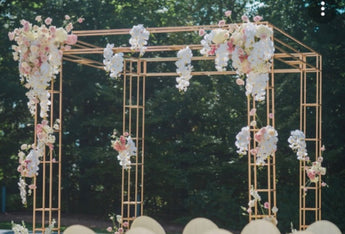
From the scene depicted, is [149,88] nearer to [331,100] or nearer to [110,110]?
[110,110]

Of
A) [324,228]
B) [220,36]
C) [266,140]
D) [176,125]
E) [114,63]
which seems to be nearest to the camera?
[324,228]

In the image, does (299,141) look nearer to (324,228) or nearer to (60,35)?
(324,228)

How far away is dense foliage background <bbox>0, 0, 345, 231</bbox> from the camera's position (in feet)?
50.7

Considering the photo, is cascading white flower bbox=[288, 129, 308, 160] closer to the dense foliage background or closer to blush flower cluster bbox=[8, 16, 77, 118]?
blush flower cluster bbox=[8, 16, 77, 118]

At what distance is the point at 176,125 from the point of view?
16859 mm

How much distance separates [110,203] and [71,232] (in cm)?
1197

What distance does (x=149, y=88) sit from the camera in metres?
17.2

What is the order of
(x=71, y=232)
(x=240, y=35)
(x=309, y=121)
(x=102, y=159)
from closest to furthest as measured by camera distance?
(x=71, y=232), (x=240, y=35), (x=309, y=121), (x=102, y=159)

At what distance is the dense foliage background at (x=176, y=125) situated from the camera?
50.7 ft

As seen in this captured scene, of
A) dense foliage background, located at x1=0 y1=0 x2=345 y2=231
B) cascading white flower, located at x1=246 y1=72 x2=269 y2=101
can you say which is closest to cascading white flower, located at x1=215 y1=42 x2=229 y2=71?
cascading white flower, located at x1=246 y1=72 x2=269 y2=101

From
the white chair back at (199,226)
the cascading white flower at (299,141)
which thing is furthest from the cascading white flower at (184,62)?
the cascading white flower at (299,141)

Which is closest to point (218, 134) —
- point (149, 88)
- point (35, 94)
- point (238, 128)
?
point (238, 128)

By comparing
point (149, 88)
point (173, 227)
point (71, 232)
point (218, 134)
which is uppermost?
point (149, 88)


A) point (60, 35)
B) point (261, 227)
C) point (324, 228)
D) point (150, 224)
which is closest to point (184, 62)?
point (60, 35)
